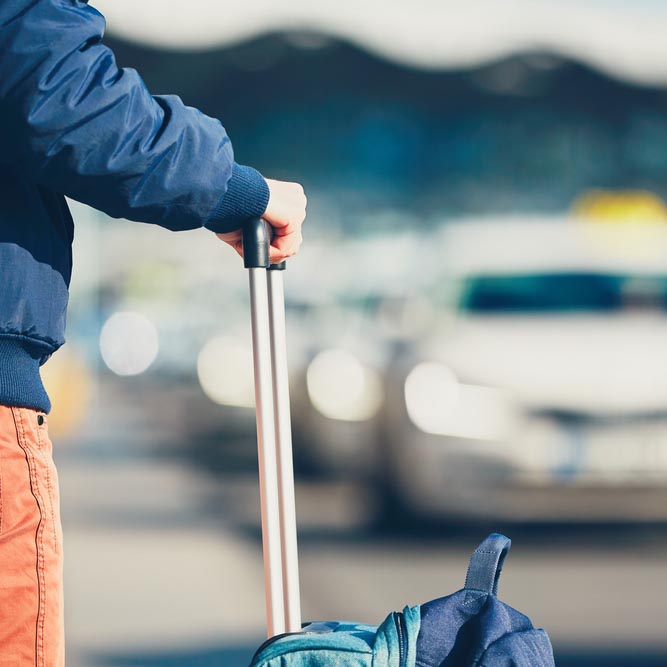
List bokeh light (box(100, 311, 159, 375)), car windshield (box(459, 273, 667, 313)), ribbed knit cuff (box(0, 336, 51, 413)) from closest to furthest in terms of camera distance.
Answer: ribbed knit cuff (box(0, 336, 51, 413)) < car windshield (box(459, 273, 667, 313)) < bokeh light (box(100, 311, 159, 375))

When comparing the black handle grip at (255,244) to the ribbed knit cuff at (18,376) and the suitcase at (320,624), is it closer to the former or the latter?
the suitcase at (320,624)

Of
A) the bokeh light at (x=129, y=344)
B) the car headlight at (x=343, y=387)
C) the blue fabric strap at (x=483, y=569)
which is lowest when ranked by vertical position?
the bokeh light at (x=129, y=344)

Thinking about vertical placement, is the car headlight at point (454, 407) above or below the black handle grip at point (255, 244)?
below

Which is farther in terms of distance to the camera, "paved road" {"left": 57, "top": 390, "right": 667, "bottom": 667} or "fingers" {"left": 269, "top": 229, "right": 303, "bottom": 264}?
"paved road" {"left": 57, "top": 390, "right": 667, "bottom": 667}

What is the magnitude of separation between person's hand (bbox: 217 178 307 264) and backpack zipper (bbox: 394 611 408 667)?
61 centimetres

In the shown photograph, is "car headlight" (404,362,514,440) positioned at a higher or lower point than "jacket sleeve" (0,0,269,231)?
lower

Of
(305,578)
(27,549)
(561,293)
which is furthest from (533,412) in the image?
(27,549)

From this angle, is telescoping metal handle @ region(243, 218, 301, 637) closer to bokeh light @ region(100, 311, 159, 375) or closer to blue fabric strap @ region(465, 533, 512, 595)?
blue fabric strap @ region(465, 533, 512, 595)

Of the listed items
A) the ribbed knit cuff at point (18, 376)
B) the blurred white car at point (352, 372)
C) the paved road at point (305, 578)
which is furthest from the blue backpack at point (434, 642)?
the blurred white car at point (352, 372)

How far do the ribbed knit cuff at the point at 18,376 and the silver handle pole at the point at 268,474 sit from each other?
33 cm

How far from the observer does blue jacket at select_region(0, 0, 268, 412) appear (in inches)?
85.5

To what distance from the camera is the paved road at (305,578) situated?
6.25 metres

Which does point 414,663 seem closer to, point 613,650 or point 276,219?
point 276,219

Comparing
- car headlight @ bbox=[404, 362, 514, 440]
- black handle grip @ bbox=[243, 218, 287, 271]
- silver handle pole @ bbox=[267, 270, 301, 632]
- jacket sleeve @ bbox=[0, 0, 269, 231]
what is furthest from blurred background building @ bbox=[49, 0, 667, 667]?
jacket sleeve @ bbox=[0, 0, 269, 231]
